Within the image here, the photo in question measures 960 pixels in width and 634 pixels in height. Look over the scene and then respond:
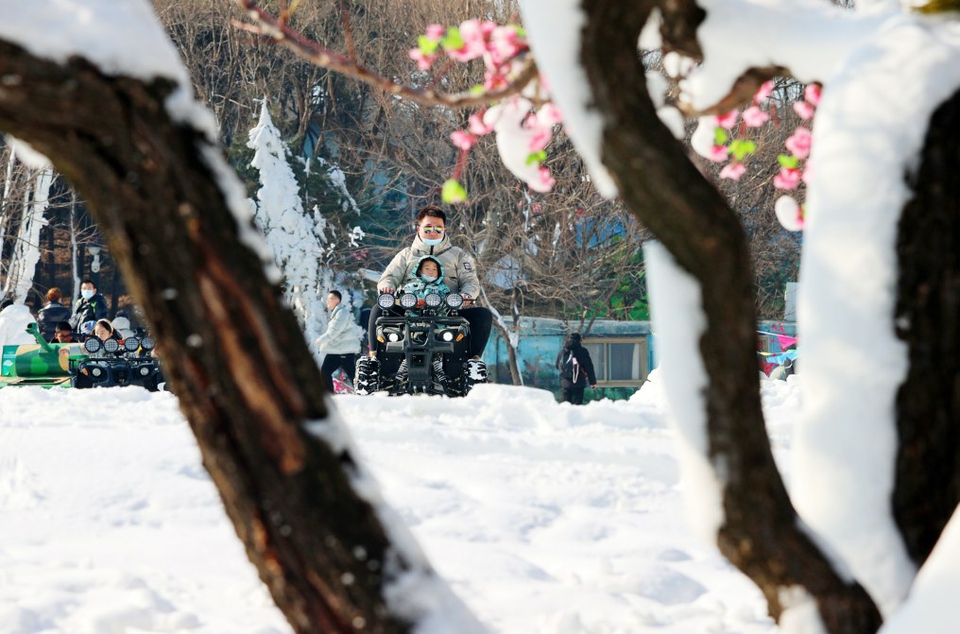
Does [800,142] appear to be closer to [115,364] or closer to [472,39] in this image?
[472,39]

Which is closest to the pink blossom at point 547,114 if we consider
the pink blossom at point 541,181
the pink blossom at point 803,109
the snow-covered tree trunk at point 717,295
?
the pink blossom at point 541,181

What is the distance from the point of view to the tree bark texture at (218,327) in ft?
5.76

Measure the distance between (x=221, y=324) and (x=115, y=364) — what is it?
43.4ft

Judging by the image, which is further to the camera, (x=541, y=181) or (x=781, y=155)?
(x=781, y=155)

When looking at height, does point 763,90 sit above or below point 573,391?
above

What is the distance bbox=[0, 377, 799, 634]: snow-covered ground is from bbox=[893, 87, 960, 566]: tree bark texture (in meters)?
1.23

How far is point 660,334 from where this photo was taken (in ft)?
7.05

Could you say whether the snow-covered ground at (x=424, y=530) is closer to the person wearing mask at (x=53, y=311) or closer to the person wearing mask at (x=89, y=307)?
the person wearing mask at (x=89, y=307)

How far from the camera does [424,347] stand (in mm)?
10836

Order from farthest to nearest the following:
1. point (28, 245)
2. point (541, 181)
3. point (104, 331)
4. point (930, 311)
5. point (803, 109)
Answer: point (28, 245), point (104, 331), point (803, 109), point (541, 181), point (930, 311)

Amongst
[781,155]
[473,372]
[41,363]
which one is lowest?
[41,363]

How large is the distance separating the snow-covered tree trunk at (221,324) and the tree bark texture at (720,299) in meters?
0.73

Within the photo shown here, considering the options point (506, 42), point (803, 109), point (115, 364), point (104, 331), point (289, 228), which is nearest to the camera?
point (506, 42)

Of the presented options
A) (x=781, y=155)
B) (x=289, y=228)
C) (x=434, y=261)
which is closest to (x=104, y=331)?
(x=434, y=261)
